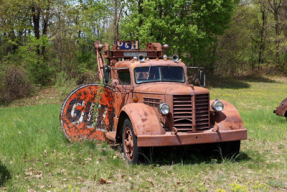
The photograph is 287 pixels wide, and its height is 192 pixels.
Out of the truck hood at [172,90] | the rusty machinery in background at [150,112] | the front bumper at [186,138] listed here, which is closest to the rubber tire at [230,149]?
the rusty machinery in background at [150,112]

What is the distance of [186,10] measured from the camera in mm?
29328

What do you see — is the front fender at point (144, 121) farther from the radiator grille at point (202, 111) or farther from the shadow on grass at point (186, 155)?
the radiator grille at point (202, 111)

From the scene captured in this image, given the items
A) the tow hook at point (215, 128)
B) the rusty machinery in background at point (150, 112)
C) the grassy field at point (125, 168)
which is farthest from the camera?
the tow hook at point (215, 128)

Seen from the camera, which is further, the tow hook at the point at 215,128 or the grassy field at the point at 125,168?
the tow hook at the point at 215,128

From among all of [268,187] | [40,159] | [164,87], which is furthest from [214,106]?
[40,159]

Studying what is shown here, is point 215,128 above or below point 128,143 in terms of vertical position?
above

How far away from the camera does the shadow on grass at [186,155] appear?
650 cm

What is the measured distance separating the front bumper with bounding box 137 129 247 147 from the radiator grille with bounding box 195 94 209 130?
0.77 ft

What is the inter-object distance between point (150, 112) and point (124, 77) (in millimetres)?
1954

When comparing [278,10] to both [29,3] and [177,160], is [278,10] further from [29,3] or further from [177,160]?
[177,160]

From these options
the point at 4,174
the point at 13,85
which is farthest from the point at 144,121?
the point at 13,85

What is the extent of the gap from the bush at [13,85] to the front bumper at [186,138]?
698 inches

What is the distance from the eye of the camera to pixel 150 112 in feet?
20.8

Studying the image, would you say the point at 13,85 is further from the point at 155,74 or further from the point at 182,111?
the point at 182,111
